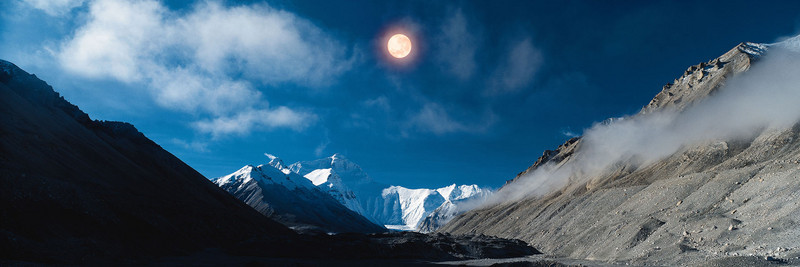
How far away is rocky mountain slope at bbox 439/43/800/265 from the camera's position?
3466cm

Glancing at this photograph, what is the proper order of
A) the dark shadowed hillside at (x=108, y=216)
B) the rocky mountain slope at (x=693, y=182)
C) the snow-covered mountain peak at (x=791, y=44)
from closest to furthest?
the rocky mountain slope at (x=693, y=182) → the dark shadowed hillside at (x=108, y=216) → the snow-covered mountain peak at (x=791, y=44)

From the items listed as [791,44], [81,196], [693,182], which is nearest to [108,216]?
[81,196]

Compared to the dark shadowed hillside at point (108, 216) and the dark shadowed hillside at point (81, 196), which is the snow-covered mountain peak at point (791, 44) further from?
the dark shadowed hillside at point (81, 196)

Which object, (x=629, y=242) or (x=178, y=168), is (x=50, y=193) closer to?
(x=629, y=242)

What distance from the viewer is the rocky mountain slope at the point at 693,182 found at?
34656mm

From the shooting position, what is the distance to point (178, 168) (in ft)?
348

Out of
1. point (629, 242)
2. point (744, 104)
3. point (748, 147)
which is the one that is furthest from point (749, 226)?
point (744, 104)

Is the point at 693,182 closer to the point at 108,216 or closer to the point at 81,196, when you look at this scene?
the point at 108,216

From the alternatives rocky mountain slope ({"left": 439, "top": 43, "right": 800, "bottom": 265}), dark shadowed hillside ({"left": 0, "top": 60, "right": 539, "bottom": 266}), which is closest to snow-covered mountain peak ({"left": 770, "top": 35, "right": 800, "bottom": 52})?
rocky mountain slope ({"left": 439, "top": 43, "right": 800, "bottom": 265})

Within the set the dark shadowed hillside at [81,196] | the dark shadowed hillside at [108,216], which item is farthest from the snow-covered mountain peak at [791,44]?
the dark shadowed hillside at [81,196]

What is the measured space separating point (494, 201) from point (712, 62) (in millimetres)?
86330

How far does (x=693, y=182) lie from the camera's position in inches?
2055

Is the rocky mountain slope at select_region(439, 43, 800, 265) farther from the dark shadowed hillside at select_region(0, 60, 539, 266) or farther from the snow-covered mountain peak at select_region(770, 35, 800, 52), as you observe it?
the dark shadowed hillside at select_region(0, 60, 539, 266)

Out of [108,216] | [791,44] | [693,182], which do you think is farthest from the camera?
[791,44]
